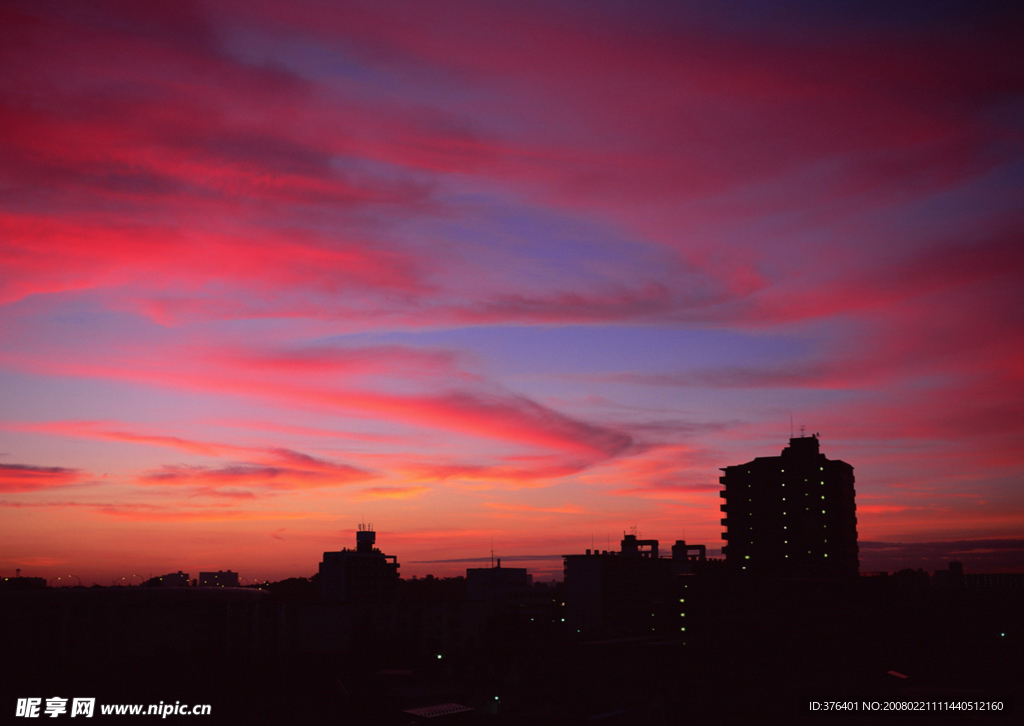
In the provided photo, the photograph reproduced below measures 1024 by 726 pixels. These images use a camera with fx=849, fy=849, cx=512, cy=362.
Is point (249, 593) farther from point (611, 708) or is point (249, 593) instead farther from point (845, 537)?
point (845, 537)

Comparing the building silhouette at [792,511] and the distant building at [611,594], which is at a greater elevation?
the building silhouette at [792,511]

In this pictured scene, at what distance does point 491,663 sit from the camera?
126m

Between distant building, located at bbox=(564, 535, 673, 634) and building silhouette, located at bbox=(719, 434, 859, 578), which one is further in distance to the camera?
distant building, located at bbox=(564, 535, 673, 634)

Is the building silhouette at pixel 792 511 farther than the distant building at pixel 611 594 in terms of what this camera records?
No

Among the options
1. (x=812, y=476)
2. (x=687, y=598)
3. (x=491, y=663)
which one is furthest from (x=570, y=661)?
(x=812, y=476)

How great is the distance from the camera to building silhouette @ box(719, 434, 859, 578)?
179625mm

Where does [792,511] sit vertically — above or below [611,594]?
above

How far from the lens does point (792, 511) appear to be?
596ft

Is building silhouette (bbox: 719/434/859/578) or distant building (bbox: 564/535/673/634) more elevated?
building silhouette (bbox: 719/434/859/578)

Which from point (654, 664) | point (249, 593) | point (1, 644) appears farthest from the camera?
point (249, 593)

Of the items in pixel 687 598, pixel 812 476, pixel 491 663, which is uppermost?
pixel 812 476

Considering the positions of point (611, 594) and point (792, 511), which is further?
point (611, 594)

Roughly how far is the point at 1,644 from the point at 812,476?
149790 millimetres

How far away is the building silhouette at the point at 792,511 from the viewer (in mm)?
179625
